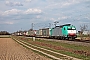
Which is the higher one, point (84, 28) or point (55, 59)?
point (84, 28)

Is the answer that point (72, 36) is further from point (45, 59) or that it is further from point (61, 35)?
point (45, 59)

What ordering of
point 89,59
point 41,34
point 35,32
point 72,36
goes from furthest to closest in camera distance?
point 35,32 < point 41,34 < point 72,36 < point 89,59

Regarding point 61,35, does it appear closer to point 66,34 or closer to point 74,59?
point 66,34

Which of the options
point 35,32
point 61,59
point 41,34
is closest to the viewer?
point 61,59

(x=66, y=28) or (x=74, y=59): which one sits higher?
(x=66, y=28)

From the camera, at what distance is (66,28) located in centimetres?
5056

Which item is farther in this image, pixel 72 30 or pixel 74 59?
pixel 72 30

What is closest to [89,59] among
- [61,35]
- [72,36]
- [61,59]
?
[61,59]

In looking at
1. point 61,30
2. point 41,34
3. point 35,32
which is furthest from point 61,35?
point 35,32

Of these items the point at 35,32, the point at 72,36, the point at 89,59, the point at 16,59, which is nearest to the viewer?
the point at 89,59

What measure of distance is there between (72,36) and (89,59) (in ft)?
117

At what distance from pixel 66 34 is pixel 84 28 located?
25.8ft

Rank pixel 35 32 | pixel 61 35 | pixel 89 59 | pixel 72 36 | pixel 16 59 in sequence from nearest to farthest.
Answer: pixel 89 59, pixel 16 59, pixel 72 36, pixel 61 35, pixel 35 32

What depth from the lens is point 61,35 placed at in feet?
177
